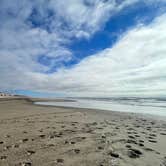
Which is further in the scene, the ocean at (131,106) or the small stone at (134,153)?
the ocean at (131,106)

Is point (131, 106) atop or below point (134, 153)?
below

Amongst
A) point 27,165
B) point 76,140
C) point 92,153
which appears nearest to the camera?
point 27,165

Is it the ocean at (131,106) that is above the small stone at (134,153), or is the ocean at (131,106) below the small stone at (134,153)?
below

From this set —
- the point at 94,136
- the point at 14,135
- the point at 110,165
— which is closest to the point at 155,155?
the point at 110,165

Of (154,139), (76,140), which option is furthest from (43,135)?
(154,139)

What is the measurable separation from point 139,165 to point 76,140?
8.10 feet

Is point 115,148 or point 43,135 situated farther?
point 43,135

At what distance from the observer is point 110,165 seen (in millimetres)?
3895

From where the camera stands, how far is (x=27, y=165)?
3770 millimetres

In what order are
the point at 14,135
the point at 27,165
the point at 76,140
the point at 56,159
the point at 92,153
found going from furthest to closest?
1. the point at 14,135
2. the point at 76,140
3. the point at 92,153
4. the point at 56,159
5. the point at 27,165

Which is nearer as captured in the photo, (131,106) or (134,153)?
(134,153)

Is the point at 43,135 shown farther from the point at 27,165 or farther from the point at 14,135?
the point at 27,165

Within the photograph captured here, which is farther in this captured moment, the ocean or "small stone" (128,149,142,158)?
the ocean

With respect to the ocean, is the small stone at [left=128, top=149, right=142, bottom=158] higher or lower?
higher
